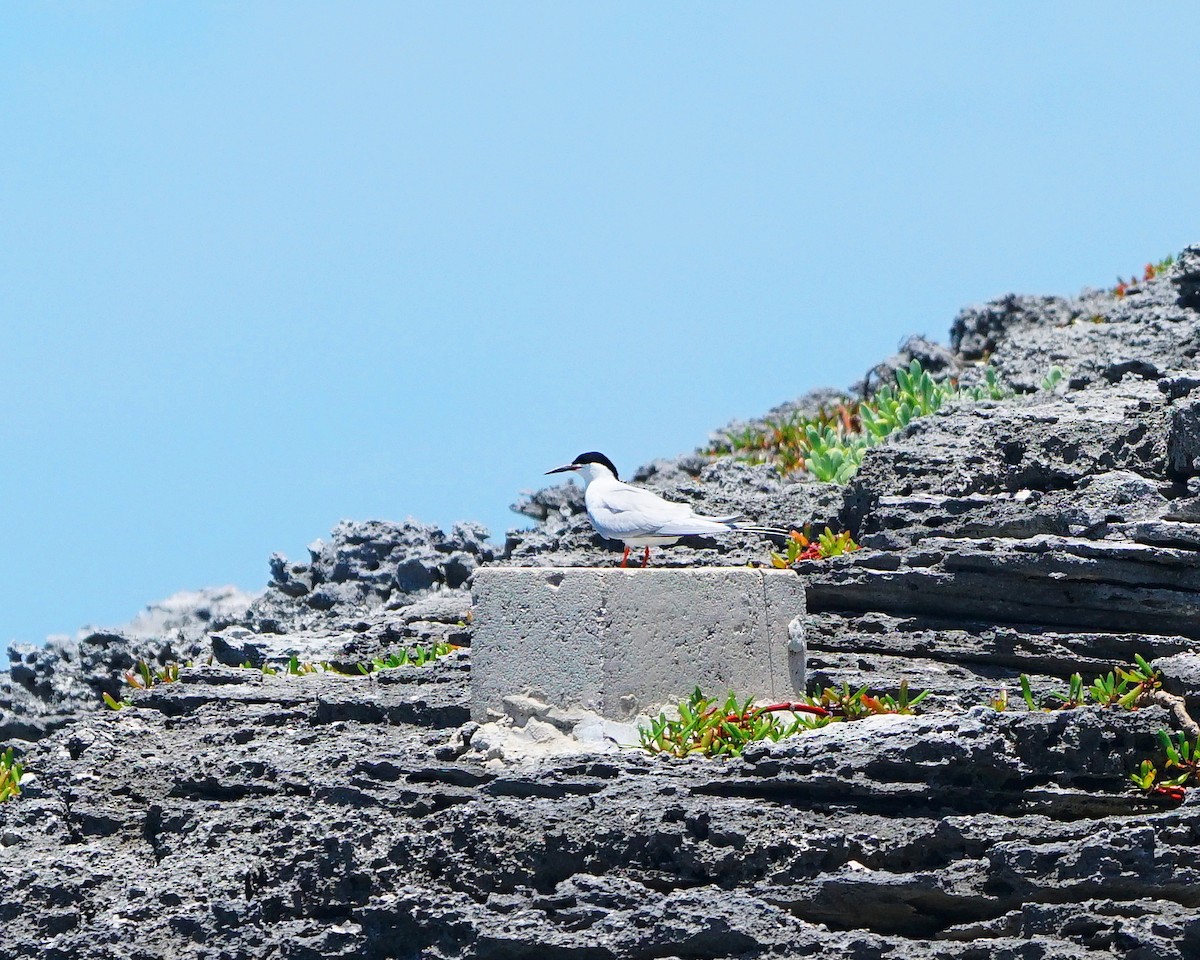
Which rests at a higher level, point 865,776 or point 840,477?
point 840,477

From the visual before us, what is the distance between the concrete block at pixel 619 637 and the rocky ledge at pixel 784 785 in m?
0.48

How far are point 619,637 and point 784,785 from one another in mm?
1586

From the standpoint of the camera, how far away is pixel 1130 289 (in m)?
23.4

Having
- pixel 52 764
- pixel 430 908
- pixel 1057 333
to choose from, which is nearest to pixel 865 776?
pixel 430 908

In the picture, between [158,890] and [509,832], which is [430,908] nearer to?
[509,832]

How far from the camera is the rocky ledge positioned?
859 cm

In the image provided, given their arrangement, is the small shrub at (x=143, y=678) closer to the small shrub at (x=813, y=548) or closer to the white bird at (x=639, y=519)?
the white bird at (x=639, y=519)

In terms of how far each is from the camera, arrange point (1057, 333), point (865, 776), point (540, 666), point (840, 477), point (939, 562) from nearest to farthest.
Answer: point (865, 776) → point (540, 666) → point (939, 562) → point (840, 477) → point (1057, 333)

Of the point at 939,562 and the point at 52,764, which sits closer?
the point at 939,562

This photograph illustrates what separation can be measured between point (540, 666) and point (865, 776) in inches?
93.0

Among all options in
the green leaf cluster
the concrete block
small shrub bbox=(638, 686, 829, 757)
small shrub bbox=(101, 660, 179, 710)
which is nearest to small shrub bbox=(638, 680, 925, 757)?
small shrub bbox=(638, 686, 829, 757)

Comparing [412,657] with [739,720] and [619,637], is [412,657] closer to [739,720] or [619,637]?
[619,637]

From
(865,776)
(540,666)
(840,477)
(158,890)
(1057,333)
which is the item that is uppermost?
(1057,333)

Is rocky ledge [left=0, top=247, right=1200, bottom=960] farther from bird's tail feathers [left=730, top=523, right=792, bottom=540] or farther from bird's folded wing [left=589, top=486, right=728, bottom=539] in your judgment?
bird's folded wing [left=589, top=486, right=728, bottom=539]
